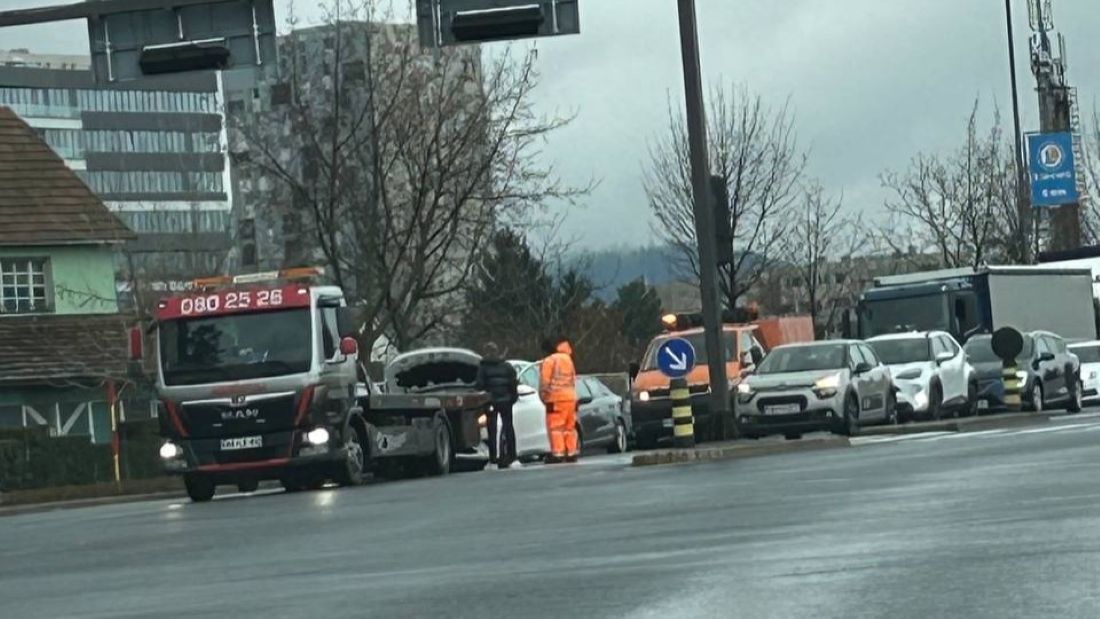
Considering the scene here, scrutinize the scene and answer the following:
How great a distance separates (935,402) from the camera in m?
41.7

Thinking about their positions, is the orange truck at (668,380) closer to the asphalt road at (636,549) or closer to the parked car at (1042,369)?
the parked car at (1042,369)

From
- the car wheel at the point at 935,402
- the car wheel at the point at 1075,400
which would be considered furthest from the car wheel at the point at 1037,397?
the car wheel at the point at 935,402

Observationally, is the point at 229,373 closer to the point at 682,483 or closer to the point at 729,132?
the point at 682,483

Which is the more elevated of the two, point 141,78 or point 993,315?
point 141,78

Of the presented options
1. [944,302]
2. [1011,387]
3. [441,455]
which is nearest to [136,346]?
[441,455]

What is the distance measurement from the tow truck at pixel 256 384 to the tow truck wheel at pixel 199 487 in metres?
0.02

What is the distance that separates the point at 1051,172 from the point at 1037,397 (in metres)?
22.4

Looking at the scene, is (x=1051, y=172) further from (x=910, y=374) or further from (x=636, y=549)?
(x=636, y=549)

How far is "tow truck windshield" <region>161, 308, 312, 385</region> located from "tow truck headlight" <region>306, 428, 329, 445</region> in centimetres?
77

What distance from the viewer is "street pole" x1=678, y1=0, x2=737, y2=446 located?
31.7 meters

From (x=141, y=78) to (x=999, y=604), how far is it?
1803 centimetres

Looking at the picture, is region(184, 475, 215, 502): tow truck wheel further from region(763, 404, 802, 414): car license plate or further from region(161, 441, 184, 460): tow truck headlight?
region(763, 404, 802, 414): car license plate

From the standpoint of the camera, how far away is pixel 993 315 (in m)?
48.8

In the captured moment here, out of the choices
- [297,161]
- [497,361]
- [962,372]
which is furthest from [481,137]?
[497,361]
